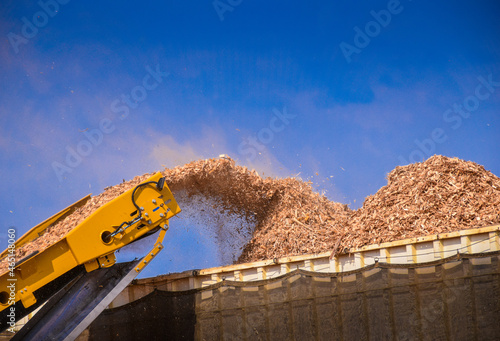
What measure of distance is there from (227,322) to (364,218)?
290 cm

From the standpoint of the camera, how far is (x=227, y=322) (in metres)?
7.37

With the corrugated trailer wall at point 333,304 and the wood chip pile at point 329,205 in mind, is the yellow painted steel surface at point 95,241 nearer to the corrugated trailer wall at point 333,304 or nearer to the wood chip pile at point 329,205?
the wood chip pile at point 329,205

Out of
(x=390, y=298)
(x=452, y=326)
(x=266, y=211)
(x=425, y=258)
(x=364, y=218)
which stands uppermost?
(x=266, y=211)

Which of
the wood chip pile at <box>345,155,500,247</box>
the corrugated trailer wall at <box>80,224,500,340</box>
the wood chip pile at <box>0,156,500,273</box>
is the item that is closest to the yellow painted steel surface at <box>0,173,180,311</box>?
the wood chip pile at <box>0,156,500,273</box>

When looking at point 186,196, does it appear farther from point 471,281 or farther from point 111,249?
point 471,281

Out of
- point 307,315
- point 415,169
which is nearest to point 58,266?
point 307,315

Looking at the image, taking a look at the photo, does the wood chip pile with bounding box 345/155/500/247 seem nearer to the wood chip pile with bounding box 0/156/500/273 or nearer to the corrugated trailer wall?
the wood chip pile with bounding box 0/156/500/273

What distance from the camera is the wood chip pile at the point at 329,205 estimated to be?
711 centimetres

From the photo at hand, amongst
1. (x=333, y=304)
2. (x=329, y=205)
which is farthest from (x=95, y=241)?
(x=329, y=205)

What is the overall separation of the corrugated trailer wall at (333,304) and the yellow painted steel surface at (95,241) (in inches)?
70.9

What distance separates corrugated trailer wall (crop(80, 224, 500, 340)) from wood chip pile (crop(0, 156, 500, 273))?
70cm

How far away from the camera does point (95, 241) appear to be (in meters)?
6.00

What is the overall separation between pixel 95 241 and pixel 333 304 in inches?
133

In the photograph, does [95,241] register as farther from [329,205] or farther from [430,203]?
[329,205]
